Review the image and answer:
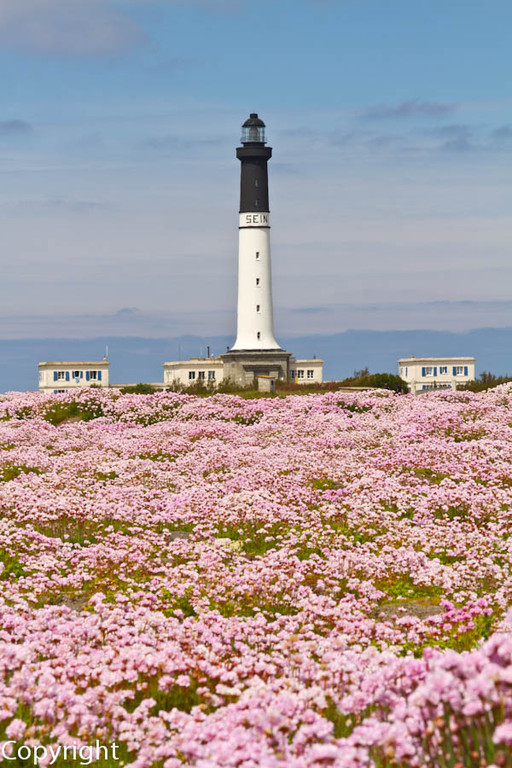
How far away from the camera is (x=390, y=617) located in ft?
36.6

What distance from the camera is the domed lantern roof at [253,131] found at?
78.8 metres

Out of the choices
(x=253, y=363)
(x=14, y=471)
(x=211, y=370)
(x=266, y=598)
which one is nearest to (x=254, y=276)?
(x=253, y=363)

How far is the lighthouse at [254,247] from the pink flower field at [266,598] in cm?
5212

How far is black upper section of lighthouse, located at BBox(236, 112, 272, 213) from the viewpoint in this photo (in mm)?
77500

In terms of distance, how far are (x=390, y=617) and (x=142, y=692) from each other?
398 centimetres

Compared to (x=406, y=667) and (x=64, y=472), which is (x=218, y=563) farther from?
(x=64, y=472)

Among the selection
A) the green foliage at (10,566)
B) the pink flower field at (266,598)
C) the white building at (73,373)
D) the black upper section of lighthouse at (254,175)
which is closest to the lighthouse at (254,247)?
the black upper section of lighthouse at (254,175)

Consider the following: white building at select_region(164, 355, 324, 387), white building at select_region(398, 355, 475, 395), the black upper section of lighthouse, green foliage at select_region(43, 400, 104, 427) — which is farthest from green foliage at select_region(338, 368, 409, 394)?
white building at select_region(398, 355, 475, 395)

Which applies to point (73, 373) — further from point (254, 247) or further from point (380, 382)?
point (380, 382)

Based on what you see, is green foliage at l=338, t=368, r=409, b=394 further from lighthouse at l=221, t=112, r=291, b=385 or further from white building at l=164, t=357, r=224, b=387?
white building at l=164, t=357, r=224, b=387

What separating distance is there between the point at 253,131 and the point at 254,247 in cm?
1035

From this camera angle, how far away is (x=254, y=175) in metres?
77.3

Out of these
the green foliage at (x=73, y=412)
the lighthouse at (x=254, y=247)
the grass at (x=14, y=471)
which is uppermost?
the lighthouse at (x=254, y=247)

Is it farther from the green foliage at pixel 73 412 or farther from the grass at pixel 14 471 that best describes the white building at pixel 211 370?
the grass at pixel 14 471
